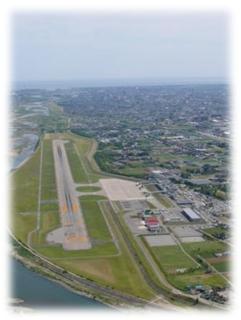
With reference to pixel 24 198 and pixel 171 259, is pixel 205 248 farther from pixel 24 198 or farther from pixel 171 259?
pixel 24 198

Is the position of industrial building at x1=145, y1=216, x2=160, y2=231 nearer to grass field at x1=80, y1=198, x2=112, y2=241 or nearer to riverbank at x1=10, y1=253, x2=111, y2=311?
grass field at x1=80, y1=198, x2=112, y2=241

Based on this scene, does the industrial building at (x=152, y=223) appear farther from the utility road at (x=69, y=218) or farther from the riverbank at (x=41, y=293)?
the riverbank at (x=41, y=293)

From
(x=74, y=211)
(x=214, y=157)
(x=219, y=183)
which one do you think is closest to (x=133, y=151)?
(x=214, y=157)

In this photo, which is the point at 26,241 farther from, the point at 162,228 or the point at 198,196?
the point at 198,196

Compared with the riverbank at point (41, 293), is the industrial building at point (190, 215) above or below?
above

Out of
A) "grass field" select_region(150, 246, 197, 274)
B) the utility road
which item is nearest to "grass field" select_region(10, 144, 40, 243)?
the utility road

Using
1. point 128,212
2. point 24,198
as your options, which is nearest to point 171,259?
point 128,212

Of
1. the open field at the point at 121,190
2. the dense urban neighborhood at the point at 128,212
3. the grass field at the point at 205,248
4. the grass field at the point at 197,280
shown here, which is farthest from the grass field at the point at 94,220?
the grass field at the point at 197,280
